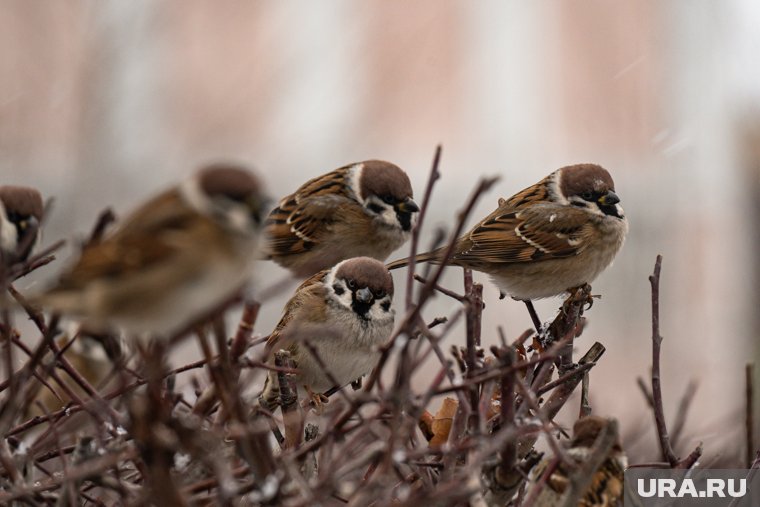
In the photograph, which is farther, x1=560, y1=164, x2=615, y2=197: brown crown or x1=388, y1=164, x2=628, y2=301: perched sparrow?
x1=388, y1=164, x2=628, y2=301: perched sparrow

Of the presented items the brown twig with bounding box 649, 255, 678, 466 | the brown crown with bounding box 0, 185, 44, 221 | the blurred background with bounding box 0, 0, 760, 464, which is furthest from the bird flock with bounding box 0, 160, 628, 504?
the blurred background with bounding box 0, 0, 760, 464

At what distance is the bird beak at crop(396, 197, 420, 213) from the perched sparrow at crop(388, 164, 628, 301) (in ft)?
0.85

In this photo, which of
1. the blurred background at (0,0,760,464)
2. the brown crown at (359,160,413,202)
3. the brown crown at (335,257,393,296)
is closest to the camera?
the brown crown at (335,257,393,296)

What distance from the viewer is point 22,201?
183 centimetres

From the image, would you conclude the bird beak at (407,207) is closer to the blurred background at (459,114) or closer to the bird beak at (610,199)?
the bird beak at (610,199)

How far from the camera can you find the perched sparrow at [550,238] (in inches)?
119

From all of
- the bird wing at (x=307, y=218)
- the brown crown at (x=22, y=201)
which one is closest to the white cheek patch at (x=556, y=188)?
Answer: the bird wing at (x=307, y=218)

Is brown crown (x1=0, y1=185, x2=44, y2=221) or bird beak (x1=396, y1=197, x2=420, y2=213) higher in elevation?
brown crown (x1=0, y1=185, x2=44, y2=221)

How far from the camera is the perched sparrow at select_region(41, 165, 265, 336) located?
3.09ft

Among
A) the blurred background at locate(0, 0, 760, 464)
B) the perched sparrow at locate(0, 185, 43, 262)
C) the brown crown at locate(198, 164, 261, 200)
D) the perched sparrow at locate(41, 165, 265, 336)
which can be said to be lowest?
the blurred background at locate(0, 0, 760, 464)

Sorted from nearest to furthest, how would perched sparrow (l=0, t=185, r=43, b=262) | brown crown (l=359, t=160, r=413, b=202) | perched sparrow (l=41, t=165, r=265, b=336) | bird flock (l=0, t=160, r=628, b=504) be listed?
perched sparrow (l=41, t=165, r=265, b=336) → perched sparrow (l=0, t=185, r=43, b=262) → bird flock (l=0, t=160, r=628, b=504) → brown crown (l=359, t=160, r=413, b=202)

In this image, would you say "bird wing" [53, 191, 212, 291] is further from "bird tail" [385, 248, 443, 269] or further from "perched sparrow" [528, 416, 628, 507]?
"bird tail" [385, 248, 443, 269]

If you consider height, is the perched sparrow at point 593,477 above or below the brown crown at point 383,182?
below

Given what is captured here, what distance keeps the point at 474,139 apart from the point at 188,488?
17.2 ft
